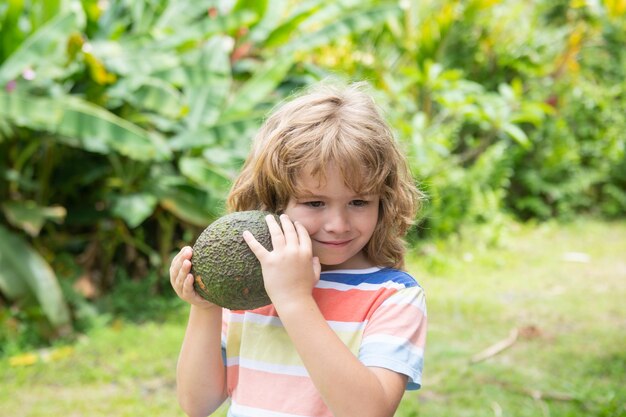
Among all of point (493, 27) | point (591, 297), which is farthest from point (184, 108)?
point (493, 27)

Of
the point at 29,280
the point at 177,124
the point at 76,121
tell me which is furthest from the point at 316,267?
the point at 177,124

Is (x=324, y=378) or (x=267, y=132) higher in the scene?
(x=267, y=132)

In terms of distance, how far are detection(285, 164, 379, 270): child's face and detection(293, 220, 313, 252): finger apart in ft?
0.15

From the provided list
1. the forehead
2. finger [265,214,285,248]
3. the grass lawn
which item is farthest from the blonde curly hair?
the grass lawn

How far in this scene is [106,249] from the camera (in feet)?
18.1

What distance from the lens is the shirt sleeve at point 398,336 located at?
149cm

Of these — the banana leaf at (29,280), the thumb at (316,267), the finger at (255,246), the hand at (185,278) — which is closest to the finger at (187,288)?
the hand at (185,278)

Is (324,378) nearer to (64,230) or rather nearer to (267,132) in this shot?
(267,132)

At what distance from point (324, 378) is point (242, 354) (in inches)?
13.7

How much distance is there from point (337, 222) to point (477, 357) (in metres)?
3.00

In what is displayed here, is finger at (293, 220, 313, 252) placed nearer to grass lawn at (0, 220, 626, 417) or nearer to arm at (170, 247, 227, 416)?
arm at (170, 247, 227, 416)

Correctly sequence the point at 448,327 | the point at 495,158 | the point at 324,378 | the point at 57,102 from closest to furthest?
1. the point at 324,378
2. the point at 57,102
3. the point at 448,327
4. the point at 495,158

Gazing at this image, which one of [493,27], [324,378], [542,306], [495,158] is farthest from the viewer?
[493,27]

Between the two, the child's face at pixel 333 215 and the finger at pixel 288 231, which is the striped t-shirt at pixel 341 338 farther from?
the finger at pixel 288 231
